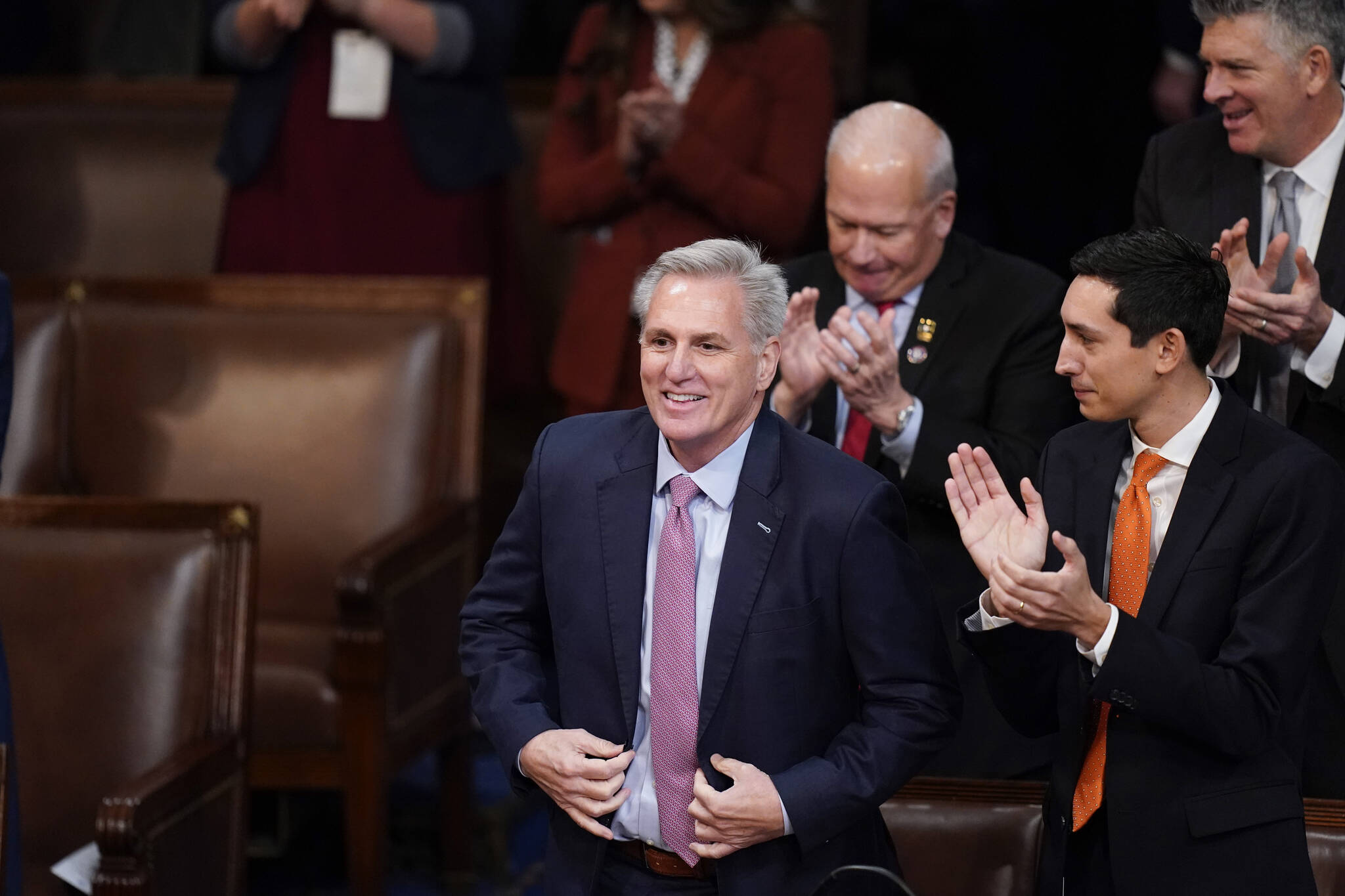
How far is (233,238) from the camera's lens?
4.33m

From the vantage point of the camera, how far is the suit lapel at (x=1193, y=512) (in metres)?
2.13

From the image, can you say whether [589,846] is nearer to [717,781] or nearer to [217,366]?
[717,781]

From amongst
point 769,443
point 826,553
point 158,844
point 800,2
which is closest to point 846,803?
point 826,553

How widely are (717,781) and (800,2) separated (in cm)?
271

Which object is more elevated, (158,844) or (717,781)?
(717,781)

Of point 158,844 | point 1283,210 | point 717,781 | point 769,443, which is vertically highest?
point 1283,210

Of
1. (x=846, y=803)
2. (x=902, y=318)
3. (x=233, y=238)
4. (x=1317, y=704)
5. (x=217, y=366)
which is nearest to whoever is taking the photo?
(x=846, y=803)

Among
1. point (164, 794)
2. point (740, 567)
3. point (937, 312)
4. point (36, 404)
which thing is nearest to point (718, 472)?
point (740, 567)

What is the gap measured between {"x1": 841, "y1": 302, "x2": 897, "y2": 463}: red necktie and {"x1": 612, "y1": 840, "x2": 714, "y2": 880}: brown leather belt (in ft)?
3.06

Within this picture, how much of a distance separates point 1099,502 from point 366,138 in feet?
8.18

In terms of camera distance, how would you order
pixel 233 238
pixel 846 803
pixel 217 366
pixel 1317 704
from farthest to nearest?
1. pixel 233 238
2. pixel 217 366
3. pixel 1317 704
4. pixel 846 803

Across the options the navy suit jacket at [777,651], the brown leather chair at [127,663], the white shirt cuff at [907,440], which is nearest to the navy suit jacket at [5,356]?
the brown leather chair at [127,663]

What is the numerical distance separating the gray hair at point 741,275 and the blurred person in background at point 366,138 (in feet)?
6.58

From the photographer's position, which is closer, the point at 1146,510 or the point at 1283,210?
the point at 1146,510
